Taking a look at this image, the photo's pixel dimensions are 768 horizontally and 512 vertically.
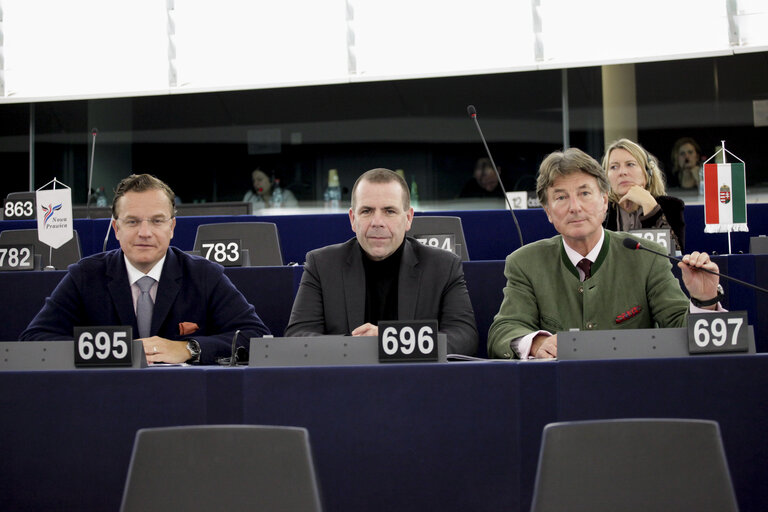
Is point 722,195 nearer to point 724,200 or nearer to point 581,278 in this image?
point 724,200

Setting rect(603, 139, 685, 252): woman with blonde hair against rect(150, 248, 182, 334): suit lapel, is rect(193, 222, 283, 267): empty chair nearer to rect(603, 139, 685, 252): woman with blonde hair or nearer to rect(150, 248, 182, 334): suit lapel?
rect(150, 248, 182, 334): suit lapel

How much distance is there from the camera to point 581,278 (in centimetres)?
227

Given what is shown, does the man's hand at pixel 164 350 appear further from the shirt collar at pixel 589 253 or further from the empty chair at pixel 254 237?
the empty chair at pixel 254 237

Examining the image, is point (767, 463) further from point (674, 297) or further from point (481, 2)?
point (481, 2)

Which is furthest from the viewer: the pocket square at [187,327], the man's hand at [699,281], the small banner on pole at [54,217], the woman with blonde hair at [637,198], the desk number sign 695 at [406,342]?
the small banner on pole at [54,217]

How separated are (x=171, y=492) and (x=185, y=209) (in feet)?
13.8

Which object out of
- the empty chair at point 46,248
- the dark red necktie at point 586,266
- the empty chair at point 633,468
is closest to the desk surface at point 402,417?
the empty chair at point 633,468

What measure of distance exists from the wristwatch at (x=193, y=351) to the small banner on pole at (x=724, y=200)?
210 cm

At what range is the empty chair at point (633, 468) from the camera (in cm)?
123

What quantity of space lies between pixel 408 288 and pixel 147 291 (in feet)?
2.18

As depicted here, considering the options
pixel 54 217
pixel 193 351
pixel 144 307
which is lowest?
pixel 193 351

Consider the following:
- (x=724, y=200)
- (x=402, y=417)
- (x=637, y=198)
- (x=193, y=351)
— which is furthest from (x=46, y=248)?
(x=402, y=417)

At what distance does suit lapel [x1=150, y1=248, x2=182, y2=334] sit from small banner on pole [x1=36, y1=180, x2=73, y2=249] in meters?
1.40

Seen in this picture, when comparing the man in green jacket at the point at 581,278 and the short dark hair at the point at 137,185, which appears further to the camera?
the short dark hair at the point at 137,185
